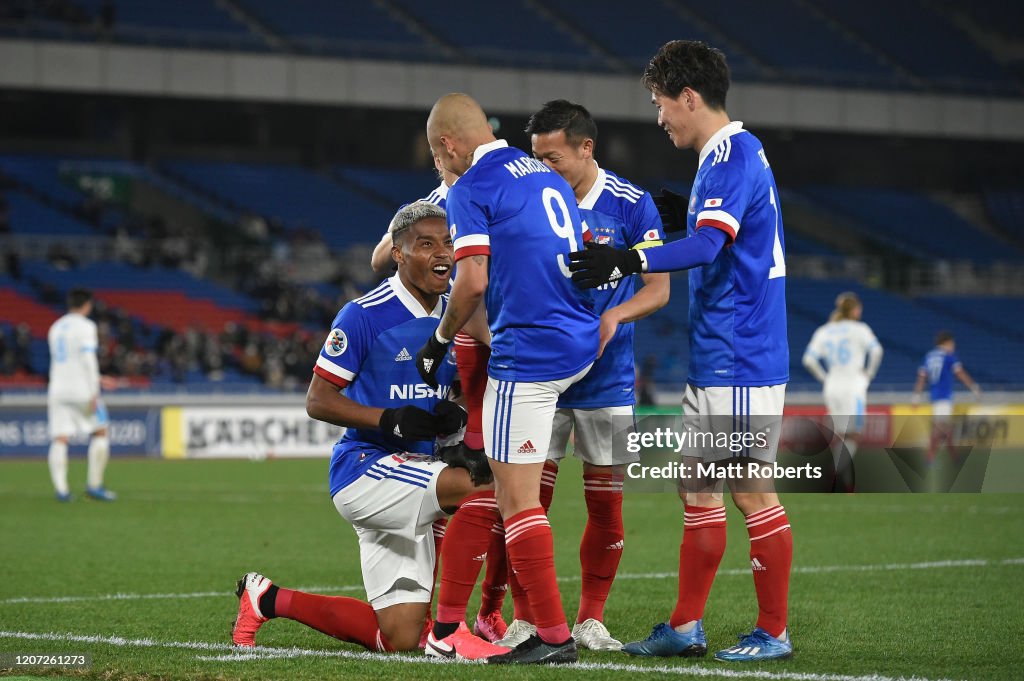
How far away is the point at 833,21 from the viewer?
39875 millimetres

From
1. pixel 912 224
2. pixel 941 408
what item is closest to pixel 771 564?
pixel 941 408

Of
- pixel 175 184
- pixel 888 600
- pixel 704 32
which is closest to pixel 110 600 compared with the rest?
pixel 888 600

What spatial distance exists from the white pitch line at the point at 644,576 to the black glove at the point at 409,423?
263 cm

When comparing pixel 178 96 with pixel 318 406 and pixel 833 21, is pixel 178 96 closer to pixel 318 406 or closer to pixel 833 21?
pixel 833 21

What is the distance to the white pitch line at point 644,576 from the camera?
7555mm

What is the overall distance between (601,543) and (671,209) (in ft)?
5.21

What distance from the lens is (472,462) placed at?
5605mm

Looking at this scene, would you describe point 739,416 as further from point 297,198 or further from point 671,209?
point 297,198

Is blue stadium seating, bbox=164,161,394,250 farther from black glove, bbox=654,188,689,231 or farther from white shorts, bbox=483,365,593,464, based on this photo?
white shorts, bbox=483,365,593,464

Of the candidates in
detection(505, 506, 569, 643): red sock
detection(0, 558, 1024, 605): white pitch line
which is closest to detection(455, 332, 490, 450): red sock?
detection(505, 506, 569, 643): red sock

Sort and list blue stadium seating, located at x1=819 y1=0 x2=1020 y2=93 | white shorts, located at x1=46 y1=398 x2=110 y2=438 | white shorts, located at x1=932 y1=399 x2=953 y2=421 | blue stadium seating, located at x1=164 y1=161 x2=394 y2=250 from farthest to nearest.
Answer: blue stadium seating, located at x1=819 y1=0 x2=1020 y2=93
blue stadium seating, located at x1=164 y1=161 x2=394 y2=250
white shorts, located at x1=932 y1=399 x2=953 y2=421
white shorts, located at x1=46 y1=398 x2=110 y2=438

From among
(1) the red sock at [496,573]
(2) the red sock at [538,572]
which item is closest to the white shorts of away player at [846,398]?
(1) the red sock at [496,573]

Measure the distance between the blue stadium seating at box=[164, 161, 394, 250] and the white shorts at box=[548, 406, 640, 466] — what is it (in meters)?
27.6

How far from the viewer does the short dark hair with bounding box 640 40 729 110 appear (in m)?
5.60
